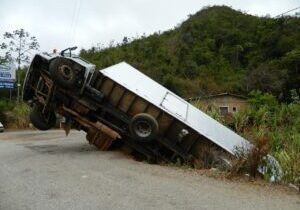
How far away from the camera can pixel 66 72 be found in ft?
45.5

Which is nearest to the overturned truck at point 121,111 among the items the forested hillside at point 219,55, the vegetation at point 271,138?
the vegetation at point 271,138

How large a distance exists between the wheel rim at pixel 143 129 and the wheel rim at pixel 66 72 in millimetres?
2321

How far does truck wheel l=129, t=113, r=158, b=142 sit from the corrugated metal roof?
50 centimetres

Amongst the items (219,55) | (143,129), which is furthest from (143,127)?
(219,55)

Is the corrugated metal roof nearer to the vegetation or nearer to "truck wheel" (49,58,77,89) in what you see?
the vegetation

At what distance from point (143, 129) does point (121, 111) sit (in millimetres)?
920

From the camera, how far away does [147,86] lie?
1457cm

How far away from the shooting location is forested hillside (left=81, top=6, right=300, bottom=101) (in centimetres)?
5141

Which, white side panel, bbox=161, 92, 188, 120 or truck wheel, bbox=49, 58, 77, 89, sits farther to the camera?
truck wheel, bbox=49, 58, 77, 89

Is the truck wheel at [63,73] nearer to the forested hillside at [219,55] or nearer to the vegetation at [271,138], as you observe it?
the vegetation at [271,138]

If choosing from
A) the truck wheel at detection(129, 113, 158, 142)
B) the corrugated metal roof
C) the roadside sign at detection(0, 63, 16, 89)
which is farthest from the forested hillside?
the truck wheel at detection(129, 113, 158, 142)

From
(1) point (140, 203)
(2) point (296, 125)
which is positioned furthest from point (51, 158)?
(2) point (296, 125)

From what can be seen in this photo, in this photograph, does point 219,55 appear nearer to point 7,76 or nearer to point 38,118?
point 7,76

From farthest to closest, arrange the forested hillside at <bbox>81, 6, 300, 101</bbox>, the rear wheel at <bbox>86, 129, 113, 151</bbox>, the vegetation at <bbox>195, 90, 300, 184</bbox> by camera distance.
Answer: the forested hillside at <bbox>81, 6, 300, 101</bbox>, the rear wheel at <bbox>86, 129, 113, 151</bbox>, the vegetation at <bbox>195, 90, 300, 184</bbox>
